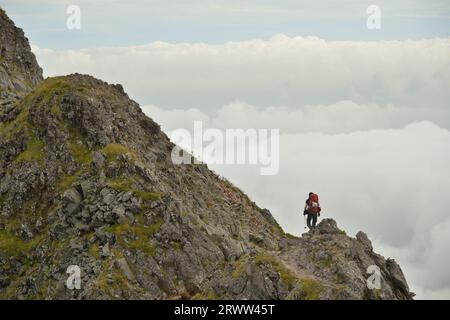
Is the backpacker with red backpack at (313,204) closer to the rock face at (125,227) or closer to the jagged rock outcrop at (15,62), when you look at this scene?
the rock face at (125,227)

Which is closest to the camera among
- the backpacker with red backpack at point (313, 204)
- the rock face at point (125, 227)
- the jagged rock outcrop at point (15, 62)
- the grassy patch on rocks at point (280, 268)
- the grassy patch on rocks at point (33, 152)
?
the grassy patch on rocks at point (280, 268)

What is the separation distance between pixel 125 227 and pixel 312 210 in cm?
1800

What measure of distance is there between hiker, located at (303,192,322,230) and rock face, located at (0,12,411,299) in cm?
295

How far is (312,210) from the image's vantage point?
61594mm

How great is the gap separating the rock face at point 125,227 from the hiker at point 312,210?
2954mm

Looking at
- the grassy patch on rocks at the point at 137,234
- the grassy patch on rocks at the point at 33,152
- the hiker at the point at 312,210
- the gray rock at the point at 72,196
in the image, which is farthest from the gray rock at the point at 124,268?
the hiker at the point at 312,210

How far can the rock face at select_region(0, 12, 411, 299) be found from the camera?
49.5 metres

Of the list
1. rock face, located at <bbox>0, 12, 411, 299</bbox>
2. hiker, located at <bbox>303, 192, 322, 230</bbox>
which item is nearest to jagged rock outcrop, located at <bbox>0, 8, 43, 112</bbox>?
rock face, located at <bbox>0, 12, 411, 299</bbox>

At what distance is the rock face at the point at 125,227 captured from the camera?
4947 cm

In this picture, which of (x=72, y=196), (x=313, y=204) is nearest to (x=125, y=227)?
(x=72, y=196)
